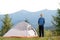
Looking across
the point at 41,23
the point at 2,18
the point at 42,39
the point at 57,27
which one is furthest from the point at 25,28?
the point at 2,18

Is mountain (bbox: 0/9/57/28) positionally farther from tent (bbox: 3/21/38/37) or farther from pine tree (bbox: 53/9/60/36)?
tent (bbox: 3/21/38/37)

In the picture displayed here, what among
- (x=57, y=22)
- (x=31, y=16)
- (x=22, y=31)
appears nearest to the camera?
(x=22, y=31)

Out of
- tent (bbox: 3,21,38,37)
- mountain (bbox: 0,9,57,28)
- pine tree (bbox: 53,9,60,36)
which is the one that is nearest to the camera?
tent (bbox: 3,21,38,37)

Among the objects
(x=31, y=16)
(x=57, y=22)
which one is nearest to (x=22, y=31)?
(x=57, y=22)

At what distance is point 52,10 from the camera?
3472cm

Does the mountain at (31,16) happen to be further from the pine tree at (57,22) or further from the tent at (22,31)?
the tent at (22,31)

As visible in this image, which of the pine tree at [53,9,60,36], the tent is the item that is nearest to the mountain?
the pine tree at [53,9,60,36]

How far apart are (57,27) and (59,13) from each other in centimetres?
181

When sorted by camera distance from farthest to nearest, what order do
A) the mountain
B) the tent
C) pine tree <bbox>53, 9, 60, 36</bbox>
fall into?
1. the mountain
2. pine tree <bbox>53, 9, 60, 36</bbox>
3. the tent

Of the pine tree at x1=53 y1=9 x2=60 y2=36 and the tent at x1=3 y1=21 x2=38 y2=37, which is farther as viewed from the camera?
the pine tree at x1=53 y1=9 x2=60 y2=36

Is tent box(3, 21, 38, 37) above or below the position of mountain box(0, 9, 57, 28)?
below

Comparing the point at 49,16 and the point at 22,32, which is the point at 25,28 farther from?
the point at 49,16

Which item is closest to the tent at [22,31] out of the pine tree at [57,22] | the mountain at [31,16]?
the pine tree at [57,22]

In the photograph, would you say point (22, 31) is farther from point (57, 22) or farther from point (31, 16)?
point (31, 16)
